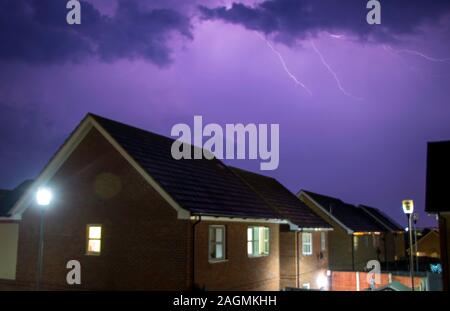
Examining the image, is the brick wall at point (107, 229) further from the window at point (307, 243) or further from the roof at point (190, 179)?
the window at point (307, 243)

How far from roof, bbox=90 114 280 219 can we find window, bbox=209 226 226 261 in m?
0.86

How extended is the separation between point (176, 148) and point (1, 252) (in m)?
10.4

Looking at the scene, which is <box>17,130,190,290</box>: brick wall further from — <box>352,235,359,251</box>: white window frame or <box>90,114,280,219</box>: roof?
<box>352,235,359,251</box>: white window frame

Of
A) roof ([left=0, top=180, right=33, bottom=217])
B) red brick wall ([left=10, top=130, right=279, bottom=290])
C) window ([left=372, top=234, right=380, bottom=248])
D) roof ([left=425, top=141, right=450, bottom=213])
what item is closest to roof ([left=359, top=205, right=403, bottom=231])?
window ([left=372, top=234, right=380, bottom=248])

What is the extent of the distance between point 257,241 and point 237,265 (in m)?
3.04

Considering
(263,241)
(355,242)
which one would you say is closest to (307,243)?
(263,241)

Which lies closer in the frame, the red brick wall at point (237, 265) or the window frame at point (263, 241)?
the red brick wall at point (237, 265)

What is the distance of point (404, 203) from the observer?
70.9 ft

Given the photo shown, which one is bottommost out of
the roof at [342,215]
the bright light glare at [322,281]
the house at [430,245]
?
the bright light glare at [322,281]

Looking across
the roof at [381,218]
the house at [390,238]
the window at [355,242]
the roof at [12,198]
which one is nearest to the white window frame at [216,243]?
the roof at [12,198]

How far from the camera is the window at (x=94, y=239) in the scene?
66.7 ft

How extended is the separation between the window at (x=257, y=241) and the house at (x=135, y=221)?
0.09 m

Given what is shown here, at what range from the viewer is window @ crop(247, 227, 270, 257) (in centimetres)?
2359
